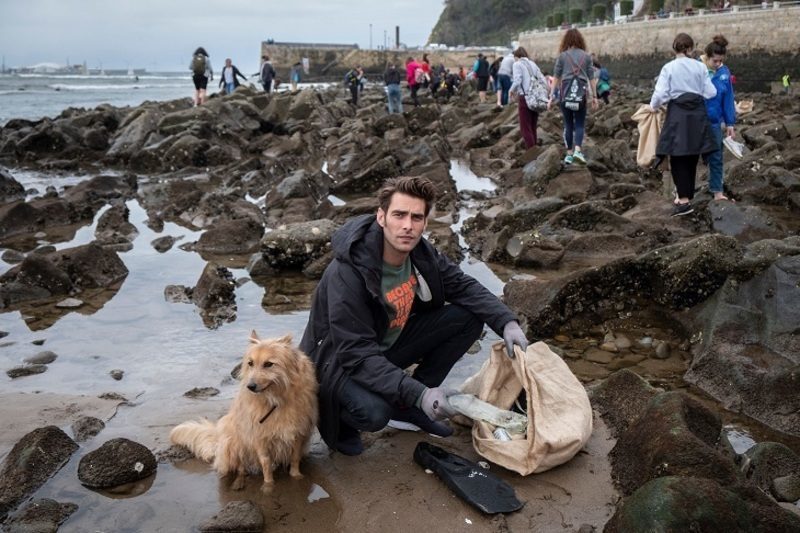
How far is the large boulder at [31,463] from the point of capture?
12.3 ft

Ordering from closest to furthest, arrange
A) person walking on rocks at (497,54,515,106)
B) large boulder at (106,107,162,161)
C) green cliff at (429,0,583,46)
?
large boulder at (106,107,162,161) → person walking on rocks at (497,54,515,106) → green cliff at (429,0,583,46)

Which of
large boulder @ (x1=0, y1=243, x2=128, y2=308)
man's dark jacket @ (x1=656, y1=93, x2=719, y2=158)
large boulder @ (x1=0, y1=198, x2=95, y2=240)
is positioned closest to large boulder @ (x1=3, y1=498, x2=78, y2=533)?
large boulder @ (x1=0, y1=243, x2=128, y2=308)

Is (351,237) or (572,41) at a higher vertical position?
(572,41)

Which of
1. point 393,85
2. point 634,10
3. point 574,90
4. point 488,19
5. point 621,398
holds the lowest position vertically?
point 621,398

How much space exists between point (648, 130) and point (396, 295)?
6084 mm

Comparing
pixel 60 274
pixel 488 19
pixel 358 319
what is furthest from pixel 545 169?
pixel 488 19

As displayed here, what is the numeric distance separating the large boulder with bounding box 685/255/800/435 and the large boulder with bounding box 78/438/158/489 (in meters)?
3.66

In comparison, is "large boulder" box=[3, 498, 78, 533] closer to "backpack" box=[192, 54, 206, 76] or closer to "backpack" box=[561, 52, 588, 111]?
"backpack" box=[561, 52, 588, 111]

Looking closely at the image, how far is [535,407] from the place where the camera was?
3.94 meters

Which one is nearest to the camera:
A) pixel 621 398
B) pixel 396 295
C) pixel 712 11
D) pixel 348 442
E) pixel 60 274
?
pixel 396 295

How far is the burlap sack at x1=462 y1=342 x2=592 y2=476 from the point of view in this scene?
3863mm

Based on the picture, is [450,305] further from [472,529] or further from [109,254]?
[109,254]

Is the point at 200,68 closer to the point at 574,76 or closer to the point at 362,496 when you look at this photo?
the point at 574,76

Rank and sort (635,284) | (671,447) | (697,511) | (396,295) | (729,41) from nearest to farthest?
(697,511) < (671,447) < (396,295) < (635,284) < (729,41)
